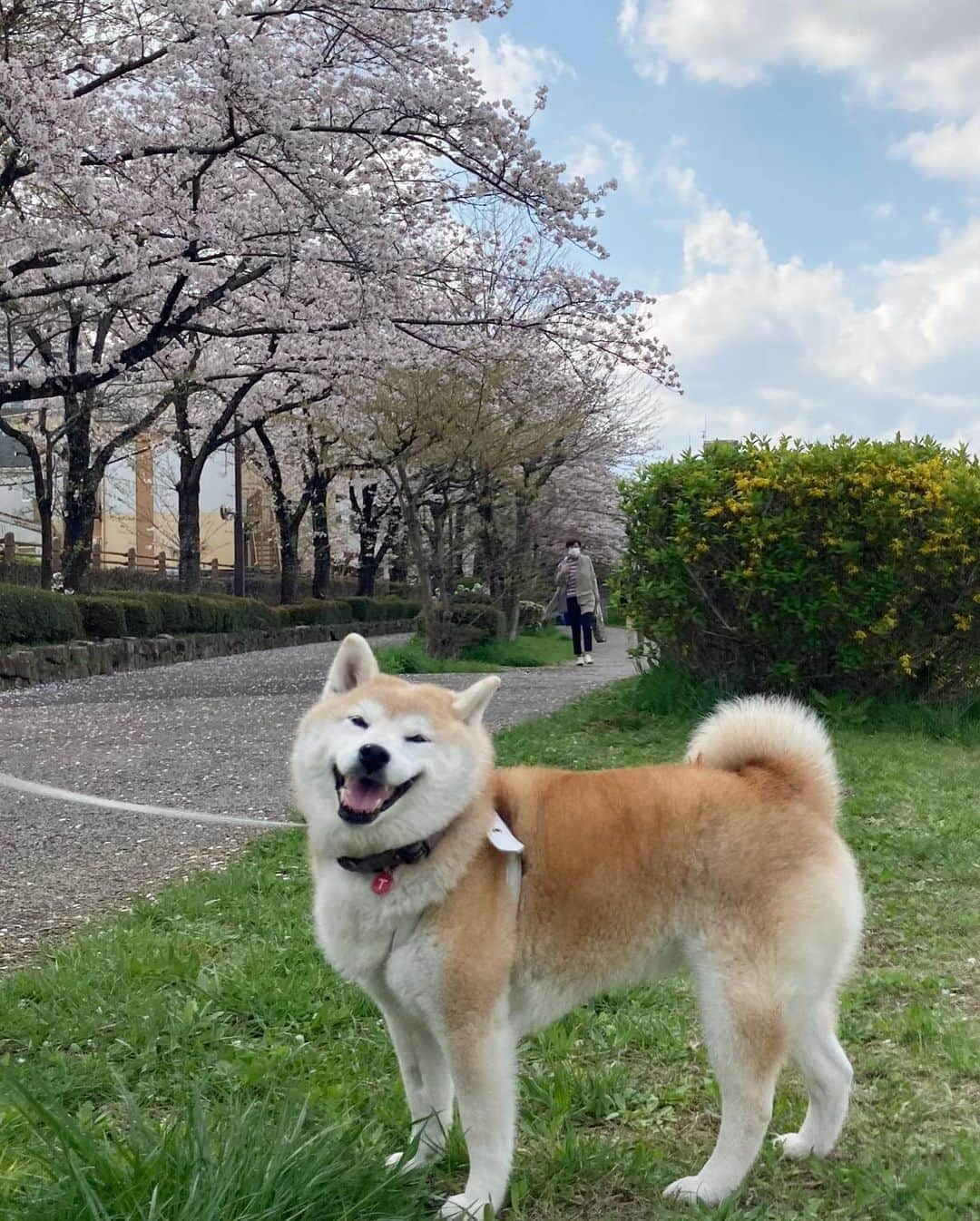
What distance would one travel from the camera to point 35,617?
619 inches

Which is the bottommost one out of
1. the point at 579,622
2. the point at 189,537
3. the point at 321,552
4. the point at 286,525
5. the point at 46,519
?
the point at 579,622

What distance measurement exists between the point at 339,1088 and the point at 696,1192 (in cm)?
99

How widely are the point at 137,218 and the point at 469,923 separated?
1239cm

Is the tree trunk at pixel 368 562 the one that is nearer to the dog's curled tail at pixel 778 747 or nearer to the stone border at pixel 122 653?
the stone border at pixel 122 653

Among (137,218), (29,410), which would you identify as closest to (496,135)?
(137,218)

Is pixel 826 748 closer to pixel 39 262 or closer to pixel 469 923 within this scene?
pixel 469 923

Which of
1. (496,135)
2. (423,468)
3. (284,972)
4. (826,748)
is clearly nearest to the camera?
(826,748)

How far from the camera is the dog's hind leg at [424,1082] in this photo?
8.93 ft

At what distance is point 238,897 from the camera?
4.94 metres

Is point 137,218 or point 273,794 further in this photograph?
point 137,218

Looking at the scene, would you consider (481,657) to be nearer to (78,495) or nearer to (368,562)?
(78,495)

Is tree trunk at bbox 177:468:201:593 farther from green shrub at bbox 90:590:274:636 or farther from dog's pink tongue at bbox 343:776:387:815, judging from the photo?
dog's pink tongue at bbox 343:776:387:815

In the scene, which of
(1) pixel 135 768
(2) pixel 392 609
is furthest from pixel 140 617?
(2) pixel 392 609

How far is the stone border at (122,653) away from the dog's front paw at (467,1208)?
43.1 ft
